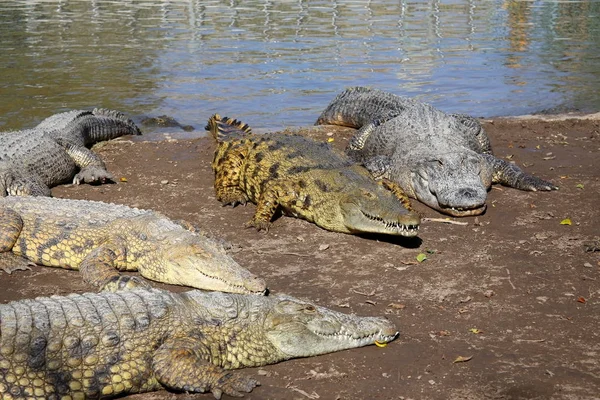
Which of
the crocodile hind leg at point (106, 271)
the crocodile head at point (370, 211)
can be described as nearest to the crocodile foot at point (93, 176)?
the crocodile hind leg at point (106, 271)

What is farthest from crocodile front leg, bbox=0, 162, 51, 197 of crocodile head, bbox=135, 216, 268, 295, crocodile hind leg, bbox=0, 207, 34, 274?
crocodile head, bbox=135, 216, 268, 295

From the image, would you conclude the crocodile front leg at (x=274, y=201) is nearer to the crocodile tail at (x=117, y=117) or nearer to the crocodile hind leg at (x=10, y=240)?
the crocodile hind leg at (x=10, y=240)

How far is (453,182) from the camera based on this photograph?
25.9 feet

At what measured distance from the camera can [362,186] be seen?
7.14 meters

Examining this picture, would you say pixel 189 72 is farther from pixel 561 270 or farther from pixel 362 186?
pixel 561 270

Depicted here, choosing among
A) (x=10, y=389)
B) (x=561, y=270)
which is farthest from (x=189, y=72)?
(x=10, y=389)

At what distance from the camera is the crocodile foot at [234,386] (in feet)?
14.6

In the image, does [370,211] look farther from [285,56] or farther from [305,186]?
[285,56]

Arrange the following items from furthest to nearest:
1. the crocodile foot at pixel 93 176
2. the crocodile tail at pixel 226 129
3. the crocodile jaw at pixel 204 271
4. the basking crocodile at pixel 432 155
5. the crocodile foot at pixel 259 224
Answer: the crocodile tail at pixel 226 129
the crocodile foot at pixel 93 176
the basking crocodile at pixel 432 155
the crocodile foot at pixel 259 224
the crocodile jaw at pixel 204 271

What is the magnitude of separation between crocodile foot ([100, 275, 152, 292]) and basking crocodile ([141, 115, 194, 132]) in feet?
20.3

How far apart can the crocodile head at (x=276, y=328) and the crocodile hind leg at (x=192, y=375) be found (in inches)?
9.4

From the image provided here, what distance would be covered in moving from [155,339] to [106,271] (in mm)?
1524

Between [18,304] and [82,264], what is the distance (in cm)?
164

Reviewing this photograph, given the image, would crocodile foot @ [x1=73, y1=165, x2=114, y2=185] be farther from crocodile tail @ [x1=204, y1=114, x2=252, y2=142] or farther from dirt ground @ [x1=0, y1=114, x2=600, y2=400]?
crocodile tail @ [x1=204, y1=114, x2=252, y2=142]
